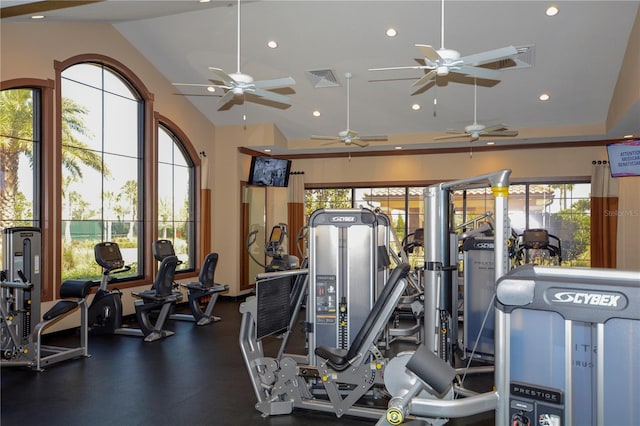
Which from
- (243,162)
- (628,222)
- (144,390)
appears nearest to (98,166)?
(243,162)

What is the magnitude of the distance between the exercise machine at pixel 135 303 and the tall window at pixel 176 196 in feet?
6.09

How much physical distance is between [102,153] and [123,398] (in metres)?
4.16

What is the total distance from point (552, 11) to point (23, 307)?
6.81 metres

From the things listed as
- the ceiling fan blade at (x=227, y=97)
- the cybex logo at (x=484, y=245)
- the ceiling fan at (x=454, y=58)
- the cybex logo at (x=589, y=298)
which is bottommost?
the cybex logo at (x=484, y=245)

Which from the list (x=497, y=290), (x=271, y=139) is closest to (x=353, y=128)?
(x=271, y=139)

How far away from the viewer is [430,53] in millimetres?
4191

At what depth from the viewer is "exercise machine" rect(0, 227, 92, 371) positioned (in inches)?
196

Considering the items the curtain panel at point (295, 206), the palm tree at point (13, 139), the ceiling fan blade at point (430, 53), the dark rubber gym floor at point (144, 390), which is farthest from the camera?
the curtain panel at point (295, 206)

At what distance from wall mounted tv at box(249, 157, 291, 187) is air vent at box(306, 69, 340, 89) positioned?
2.42m

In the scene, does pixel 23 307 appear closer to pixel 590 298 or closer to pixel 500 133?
pixel 590 298

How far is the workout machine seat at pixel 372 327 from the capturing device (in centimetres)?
339

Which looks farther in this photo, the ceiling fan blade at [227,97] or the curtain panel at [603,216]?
the curtain panel at [603,216]

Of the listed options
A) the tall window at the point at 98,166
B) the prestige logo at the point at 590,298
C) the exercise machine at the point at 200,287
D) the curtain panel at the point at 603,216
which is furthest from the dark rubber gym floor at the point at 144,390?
the curtain panel at the point at 603,216

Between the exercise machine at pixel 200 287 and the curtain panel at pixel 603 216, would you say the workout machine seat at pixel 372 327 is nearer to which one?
the exercise machine at pixel 200 287
